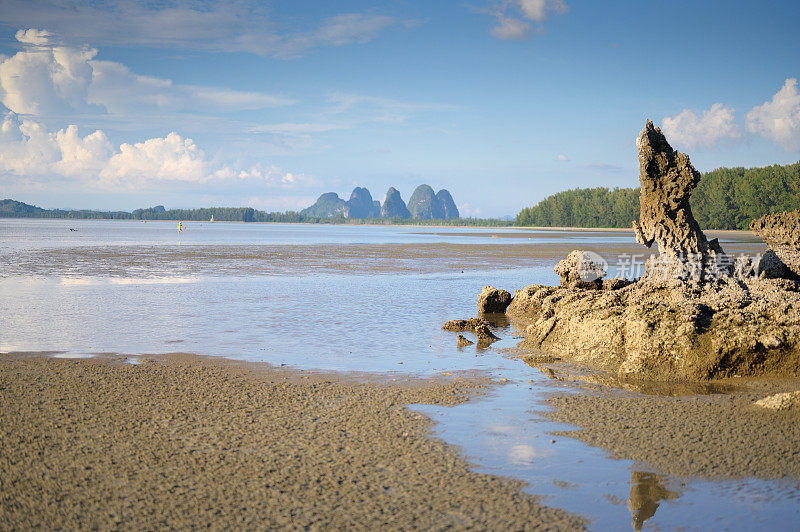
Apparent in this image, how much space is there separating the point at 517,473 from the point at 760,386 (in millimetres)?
5515

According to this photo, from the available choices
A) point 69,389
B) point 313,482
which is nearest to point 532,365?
point 313,482

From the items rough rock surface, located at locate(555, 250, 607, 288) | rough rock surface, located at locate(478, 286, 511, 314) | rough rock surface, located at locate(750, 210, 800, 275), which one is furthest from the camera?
rough rock surface, located at locate(555, 250, 607, 288)

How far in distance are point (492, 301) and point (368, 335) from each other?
500 centimetres

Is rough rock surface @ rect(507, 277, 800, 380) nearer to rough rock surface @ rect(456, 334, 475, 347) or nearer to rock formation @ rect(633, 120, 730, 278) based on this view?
rock formation @ rect(633, 120, 730, 278)

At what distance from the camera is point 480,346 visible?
42.5ft

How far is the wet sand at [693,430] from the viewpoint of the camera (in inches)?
241

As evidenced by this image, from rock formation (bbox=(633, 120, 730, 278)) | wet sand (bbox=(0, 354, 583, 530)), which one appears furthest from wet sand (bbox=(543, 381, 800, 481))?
rock formation (bbox=(633, 120, 730, 278))

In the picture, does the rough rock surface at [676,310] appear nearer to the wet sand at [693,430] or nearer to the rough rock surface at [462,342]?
the wet sand at [693,430]

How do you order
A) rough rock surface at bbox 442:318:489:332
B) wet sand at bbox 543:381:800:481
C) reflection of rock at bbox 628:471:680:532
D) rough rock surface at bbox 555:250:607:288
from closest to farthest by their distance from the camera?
reflection of rock at bbox 628:471:680:532 → wet sand at bbox 543:381:800:481 → rough rock surface at bbox 442:318:489:332 → rough rock surface at bbox 555:250:607:288

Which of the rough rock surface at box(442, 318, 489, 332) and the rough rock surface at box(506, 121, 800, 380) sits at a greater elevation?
the rough rock surface at box(506, 121, 800, 380)

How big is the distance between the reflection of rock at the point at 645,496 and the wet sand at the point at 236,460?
2.06 feet

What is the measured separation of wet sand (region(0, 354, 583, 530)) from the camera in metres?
5.01

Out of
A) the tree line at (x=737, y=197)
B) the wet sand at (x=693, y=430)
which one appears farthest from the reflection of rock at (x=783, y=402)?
the tree line at (x=737, y=197)

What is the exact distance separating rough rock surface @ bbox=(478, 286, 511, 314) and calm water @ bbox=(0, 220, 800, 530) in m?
0.95
